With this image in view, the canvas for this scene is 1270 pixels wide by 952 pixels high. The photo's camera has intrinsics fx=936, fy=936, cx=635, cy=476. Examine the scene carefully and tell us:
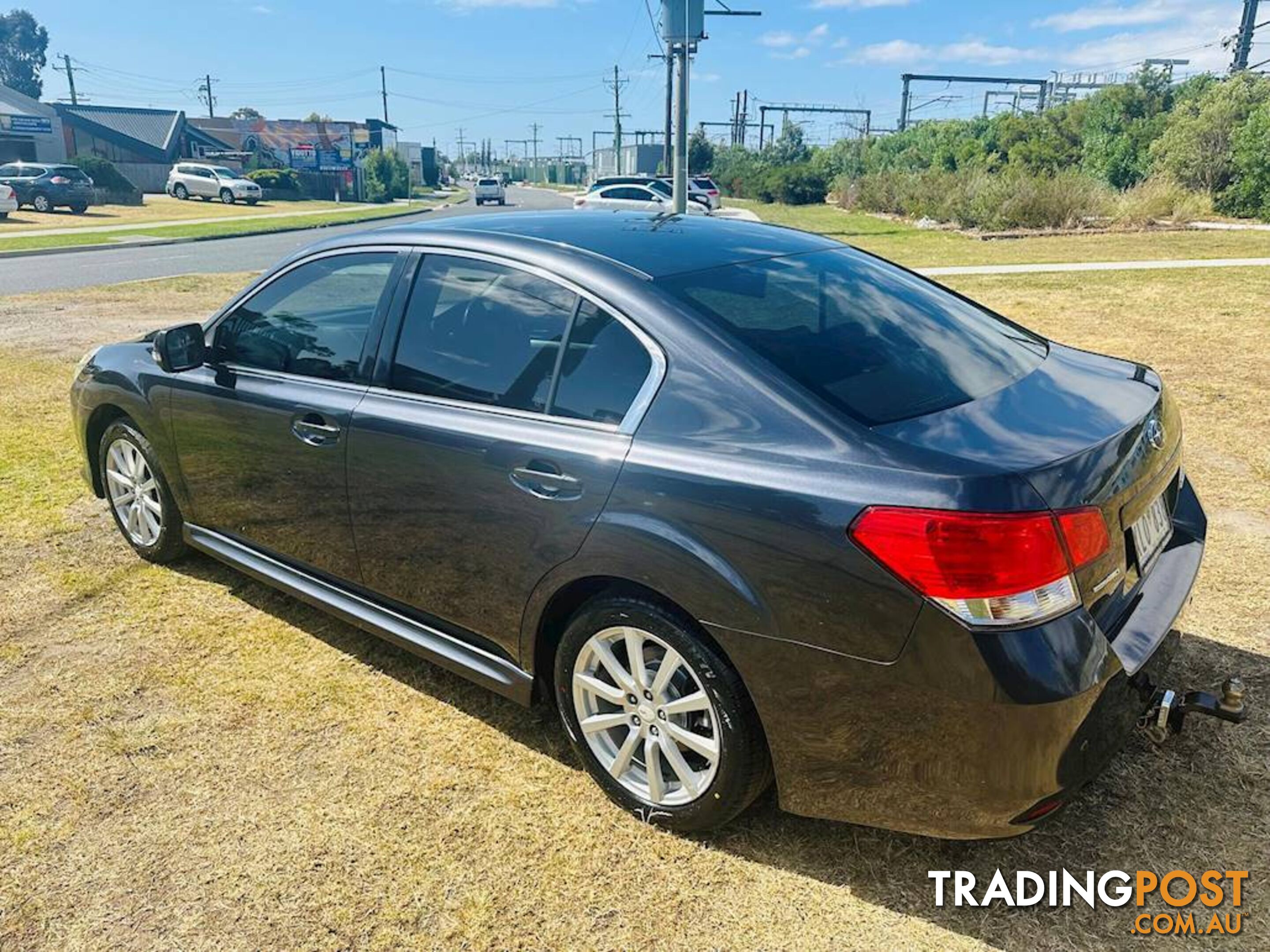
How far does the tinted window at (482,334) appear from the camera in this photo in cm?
288

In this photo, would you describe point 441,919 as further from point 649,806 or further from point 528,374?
point 528,374

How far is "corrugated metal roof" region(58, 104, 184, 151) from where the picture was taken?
6475 centimetres

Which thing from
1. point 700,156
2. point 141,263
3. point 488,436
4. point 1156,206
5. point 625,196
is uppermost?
point 700,156

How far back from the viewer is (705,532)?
2.38 metres

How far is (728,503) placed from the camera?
2340 mm

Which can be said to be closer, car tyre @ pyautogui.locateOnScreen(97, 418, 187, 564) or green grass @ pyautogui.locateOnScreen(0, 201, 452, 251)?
car tyre @ pyautogui.locateOnScreen(97, 418, 187, 564)

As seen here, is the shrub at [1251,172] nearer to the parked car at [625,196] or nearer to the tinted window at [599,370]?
the parked car at [625,196]

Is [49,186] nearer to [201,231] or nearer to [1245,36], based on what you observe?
[201,231]

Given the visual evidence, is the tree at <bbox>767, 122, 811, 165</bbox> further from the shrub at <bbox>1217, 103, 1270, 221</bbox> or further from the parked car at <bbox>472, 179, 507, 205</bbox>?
the shrub at <bbox>1217, 103, 1270, 221</bbox>

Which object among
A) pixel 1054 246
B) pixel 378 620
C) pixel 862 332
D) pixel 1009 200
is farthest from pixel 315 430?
pixel 1009 200

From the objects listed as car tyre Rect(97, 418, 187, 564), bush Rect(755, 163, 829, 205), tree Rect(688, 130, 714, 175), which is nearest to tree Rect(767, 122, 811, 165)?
tree Rect(688, 130, 714, 175)

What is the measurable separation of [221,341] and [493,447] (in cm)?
175

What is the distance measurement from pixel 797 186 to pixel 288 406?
158 ft

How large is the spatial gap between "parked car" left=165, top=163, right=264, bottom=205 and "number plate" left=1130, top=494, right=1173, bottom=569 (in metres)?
52.7
